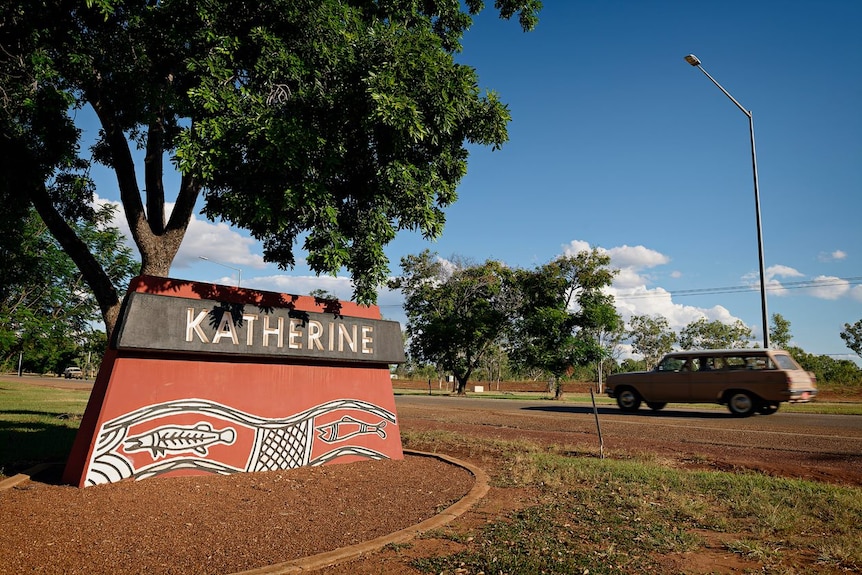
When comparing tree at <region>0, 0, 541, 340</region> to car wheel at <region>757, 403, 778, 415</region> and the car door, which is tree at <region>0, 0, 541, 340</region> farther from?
car wheel at <region>757, 403, 778, 415</region>

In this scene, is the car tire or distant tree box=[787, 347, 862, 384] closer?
the car tire

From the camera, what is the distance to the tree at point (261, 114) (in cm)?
696

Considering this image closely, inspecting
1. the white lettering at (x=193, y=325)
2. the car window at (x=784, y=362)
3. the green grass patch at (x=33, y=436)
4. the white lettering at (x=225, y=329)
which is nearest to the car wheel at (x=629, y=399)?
the car window at (x=784, y=362)

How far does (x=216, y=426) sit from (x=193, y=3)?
6.28m

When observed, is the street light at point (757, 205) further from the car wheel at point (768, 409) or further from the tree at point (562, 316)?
the tree at point (562, 316)

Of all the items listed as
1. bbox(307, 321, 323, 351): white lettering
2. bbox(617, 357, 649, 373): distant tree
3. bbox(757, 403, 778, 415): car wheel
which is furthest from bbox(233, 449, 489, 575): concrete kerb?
bbox(617, 357, 649, 373): distant tree

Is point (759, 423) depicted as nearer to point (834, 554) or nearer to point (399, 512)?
point (834, 554)

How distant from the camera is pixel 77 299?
74.4 feet

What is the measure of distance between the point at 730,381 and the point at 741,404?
82 centimetres

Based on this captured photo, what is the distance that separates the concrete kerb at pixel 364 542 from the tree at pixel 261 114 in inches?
134

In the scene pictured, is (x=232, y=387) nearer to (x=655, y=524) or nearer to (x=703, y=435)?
(x=655, y=524)

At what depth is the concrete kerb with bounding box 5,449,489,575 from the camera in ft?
13.5

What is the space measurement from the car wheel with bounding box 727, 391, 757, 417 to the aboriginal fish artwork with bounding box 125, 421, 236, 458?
Answer: 617 inches

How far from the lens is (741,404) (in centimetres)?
1644
